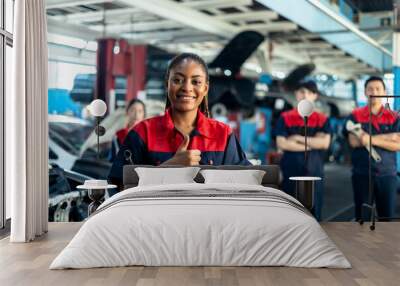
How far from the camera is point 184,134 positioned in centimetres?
645

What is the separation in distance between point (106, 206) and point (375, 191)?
3.51 meters

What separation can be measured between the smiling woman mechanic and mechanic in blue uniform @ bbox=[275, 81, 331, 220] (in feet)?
1.78

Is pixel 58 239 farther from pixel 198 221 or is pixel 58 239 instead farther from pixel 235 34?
pixel 235 34

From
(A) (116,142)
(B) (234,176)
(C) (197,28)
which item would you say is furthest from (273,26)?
(A) (116,142)

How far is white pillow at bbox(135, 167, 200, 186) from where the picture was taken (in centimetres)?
582

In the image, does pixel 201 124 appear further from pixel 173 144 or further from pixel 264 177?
pixel 264 177

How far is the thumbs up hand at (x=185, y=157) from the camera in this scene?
6383mm

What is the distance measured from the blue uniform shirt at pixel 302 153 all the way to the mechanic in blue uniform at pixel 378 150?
0.34 meters

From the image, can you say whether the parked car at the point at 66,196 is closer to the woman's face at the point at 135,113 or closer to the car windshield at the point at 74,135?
the car windshield at the point at 74,135

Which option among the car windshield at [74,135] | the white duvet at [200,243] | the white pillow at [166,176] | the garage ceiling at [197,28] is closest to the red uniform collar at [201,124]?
the white pillow at [166,176]

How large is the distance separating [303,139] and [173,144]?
1536 millimetres

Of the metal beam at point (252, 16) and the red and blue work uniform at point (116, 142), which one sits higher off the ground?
the metal beam at point (252, 16)

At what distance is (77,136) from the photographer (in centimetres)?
658

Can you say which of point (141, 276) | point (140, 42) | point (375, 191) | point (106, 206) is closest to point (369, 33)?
point (375, 191)
